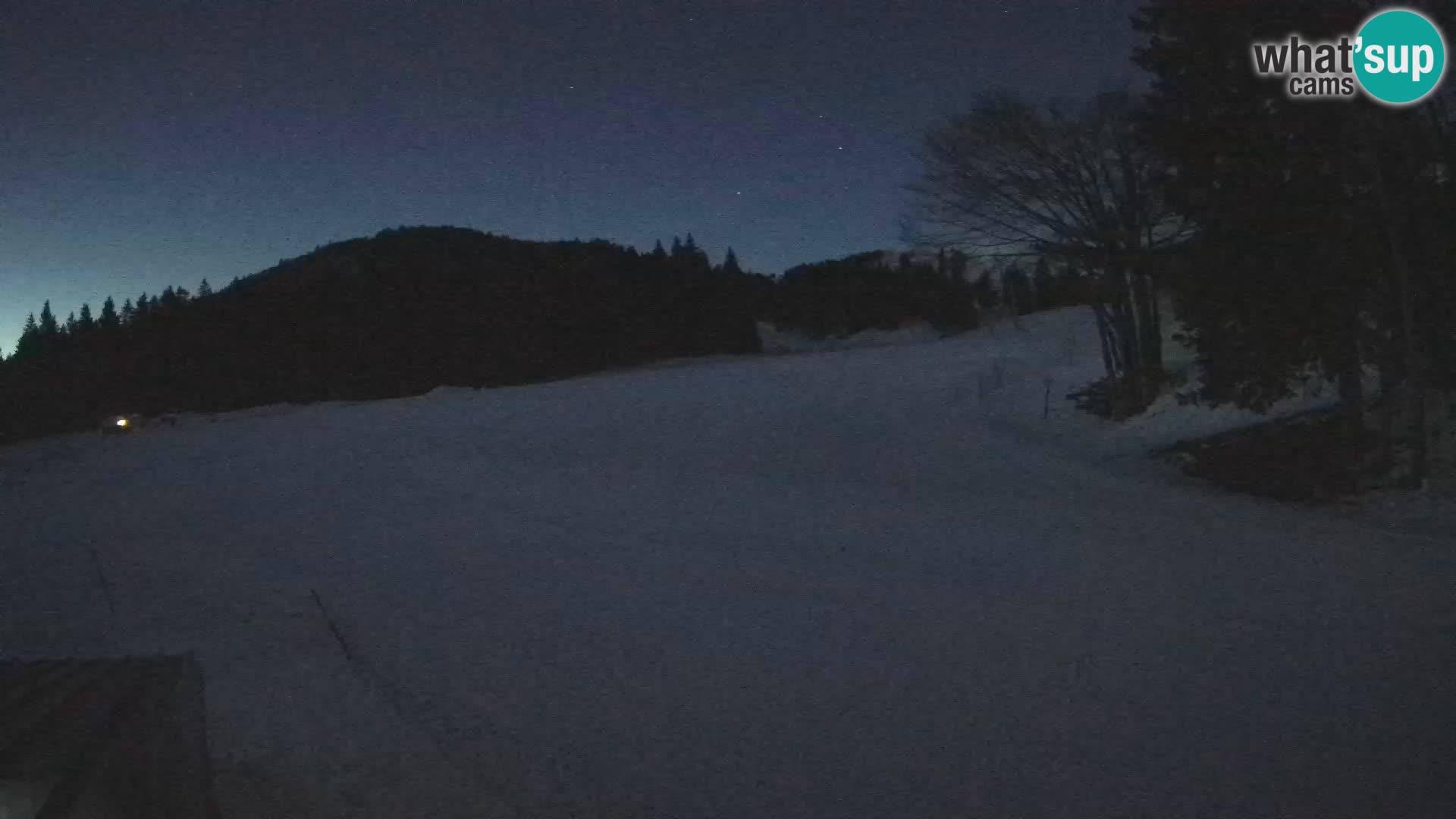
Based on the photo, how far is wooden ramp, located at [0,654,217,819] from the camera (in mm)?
3361

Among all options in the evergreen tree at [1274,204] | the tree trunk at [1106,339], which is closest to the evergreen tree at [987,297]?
the tree trunk at [1106,339]

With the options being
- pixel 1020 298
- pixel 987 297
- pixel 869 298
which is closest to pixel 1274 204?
pixel 1020 298

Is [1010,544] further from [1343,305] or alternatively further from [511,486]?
[511,486]

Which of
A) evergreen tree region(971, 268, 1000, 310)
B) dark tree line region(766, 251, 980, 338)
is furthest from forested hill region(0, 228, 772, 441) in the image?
evergreen tree region(971, 268, 1000, 310)

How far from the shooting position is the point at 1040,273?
71.1ft

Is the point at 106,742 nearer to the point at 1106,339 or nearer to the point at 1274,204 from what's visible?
the point at 1274,204

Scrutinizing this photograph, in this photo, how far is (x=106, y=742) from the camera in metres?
3.56

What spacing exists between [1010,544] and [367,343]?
39009 mm

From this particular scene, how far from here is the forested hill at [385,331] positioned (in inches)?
1617

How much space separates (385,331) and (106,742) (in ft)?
146

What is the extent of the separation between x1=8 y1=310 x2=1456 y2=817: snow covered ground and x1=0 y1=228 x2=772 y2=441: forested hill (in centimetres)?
2280

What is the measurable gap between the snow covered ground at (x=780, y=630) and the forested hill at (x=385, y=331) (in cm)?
2280

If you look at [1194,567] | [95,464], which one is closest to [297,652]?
[1194,567]

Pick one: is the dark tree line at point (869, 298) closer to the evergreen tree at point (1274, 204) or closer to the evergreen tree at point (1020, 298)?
the evergreen tree at point (1020, 298)
